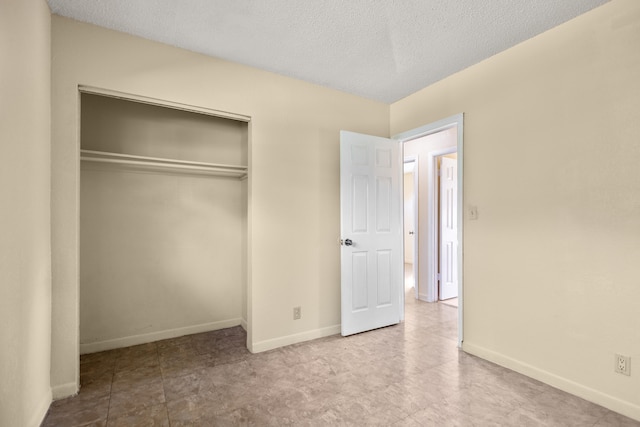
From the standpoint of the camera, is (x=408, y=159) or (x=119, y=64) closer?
(x=119, y=64)

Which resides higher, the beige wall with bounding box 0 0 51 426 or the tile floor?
the beige wall with bounding box 0 0 51 426

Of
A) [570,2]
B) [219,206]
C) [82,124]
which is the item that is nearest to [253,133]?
[219,206]

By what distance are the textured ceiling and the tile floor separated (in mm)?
2606

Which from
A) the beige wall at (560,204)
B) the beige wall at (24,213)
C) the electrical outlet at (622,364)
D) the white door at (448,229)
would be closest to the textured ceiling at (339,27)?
the beige wall at (560,204)

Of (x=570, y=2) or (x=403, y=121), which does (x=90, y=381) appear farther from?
(x=570, y=2)

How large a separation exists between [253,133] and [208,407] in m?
2.18

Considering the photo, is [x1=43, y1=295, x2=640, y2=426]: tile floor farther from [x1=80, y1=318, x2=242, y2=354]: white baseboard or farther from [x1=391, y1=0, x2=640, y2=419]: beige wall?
[x1=391, y1=0, x2=640, y2=419]: beige wall

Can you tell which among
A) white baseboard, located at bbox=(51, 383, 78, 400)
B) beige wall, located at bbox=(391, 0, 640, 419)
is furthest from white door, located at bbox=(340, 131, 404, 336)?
white baseboard, located at bbox=(51, 383, 78, 400)

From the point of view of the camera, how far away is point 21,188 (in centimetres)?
159

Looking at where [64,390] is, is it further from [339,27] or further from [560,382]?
[560,382]

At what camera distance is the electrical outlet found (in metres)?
1.91

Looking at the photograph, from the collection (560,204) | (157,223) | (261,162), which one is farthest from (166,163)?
(560,204)

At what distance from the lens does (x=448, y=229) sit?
187 inches

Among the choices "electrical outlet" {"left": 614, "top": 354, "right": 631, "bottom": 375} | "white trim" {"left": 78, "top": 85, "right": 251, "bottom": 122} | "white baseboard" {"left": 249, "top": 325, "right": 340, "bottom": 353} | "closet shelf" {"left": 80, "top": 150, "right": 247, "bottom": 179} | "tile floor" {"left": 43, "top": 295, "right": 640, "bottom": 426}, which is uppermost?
"white trim" {"left": 78, "top": 85, "right": 251, "bottom": 122}
